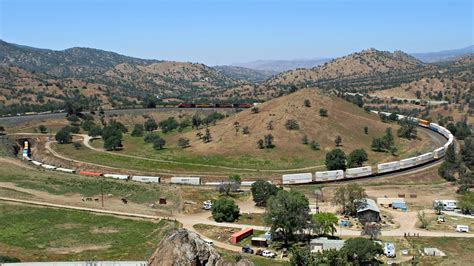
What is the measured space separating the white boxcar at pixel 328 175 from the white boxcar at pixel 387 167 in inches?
469

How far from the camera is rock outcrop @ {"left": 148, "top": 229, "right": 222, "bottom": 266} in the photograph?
982 inches

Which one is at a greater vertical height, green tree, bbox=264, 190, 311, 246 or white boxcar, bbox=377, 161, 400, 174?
green tree, bbox=264, 190, 311, 246

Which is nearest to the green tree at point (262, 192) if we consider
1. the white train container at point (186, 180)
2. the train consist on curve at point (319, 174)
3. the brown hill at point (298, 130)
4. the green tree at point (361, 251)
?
the train consist on curve at point (319, 174)

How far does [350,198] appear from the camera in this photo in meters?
81.3

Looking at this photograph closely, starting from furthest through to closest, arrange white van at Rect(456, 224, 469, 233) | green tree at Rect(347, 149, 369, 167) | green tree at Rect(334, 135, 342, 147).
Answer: green tree at Rect(334, 135, 342, 147)
green tree at Rect(347, 149, 369, 167)
white van at Rect(456, 224, 469, 233)

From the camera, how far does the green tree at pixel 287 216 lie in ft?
224

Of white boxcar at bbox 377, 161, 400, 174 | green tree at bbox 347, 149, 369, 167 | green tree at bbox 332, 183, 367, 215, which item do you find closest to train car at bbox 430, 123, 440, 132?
white boxcar at bbox 377, 161, 400, 174

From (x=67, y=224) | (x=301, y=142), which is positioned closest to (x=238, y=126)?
(x=301, y=142)

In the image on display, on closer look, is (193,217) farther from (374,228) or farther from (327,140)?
(327,140)

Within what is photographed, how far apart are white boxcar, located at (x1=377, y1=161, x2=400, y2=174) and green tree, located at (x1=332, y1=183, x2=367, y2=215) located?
34910mm

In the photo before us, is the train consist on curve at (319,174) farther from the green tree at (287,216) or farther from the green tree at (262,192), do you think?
the green tree at (287,216)

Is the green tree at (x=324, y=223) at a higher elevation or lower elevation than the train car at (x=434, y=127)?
lower

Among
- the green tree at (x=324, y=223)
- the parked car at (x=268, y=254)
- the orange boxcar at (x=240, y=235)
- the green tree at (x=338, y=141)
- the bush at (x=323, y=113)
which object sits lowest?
the parked car at (x=268, y=254)

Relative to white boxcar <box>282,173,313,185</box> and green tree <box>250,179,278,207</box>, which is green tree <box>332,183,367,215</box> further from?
white boxcar <box>282,173,313,185</box>
